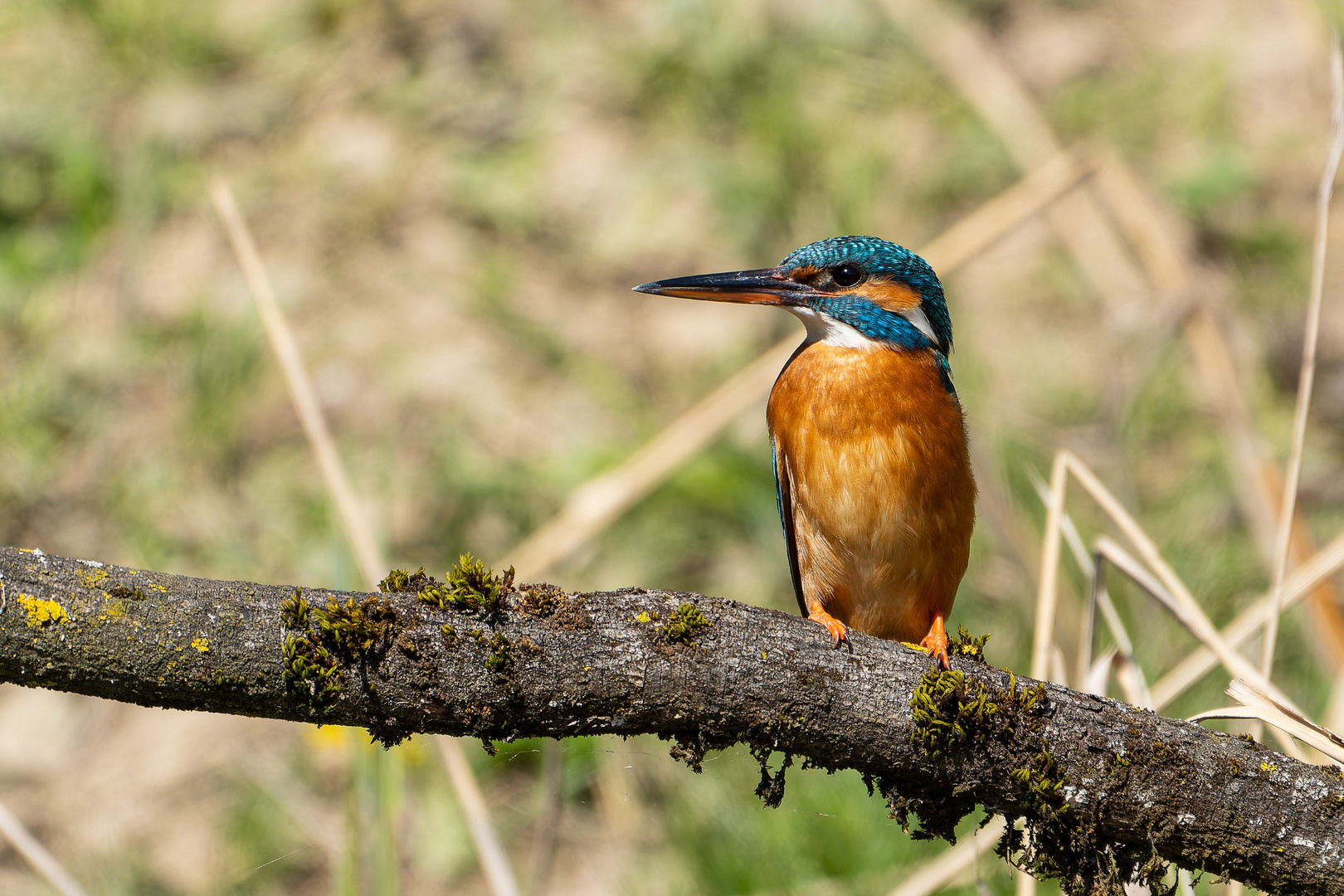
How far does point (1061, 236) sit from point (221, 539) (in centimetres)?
403

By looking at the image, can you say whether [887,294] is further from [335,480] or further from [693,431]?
[335,480]

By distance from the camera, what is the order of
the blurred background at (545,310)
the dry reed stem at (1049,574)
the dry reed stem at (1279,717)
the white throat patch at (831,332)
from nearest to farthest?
the dry reed stem at (1279,717)
the dry reed stem at (1049,574)
the white throat patch at (831,332)
the blurred background at (545,310)

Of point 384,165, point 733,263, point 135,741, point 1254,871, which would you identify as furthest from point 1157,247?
point 135,741

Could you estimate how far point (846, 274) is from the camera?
3.12 m

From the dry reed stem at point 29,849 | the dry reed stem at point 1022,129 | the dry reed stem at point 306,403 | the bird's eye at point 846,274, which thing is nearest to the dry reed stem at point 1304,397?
the bird's eye at point 846,274

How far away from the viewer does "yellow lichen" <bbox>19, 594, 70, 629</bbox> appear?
1301mm

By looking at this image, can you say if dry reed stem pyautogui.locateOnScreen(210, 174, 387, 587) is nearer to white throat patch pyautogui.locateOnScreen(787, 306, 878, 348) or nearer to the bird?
Answer: the bird

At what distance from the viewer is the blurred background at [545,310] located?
4559 mm

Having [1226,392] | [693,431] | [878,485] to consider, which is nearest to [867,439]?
[878,485]

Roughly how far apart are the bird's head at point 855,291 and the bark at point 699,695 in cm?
138

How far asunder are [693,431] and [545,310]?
2383 millimetres

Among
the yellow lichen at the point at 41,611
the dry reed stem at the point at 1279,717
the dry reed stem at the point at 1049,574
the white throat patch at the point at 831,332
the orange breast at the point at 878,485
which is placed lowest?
the dry reed stem at the point at 1279,717

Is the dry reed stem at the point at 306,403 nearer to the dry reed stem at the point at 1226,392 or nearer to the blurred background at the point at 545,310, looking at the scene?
the blurred background at the point at 545,310

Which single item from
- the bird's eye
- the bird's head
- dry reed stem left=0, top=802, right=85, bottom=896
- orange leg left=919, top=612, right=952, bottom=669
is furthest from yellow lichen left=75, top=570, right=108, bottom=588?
the bird's eye
